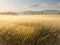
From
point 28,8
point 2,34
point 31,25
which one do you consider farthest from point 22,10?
point 2,34

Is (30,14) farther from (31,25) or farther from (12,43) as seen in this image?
(12,43)

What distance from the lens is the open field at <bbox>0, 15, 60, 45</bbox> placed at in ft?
5.82

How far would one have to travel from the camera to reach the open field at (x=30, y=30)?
5.82ft

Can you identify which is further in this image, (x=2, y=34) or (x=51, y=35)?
(x=2, y=34)

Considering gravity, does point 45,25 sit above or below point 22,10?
below

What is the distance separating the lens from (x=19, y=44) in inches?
72.7

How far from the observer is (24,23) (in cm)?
186

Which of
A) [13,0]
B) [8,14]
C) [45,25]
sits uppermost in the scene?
[13,0]

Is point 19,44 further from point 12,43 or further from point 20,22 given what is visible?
point 20,22

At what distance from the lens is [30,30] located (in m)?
1.84

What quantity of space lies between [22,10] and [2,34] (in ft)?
1.07

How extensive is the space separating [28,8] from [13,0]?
0.19 meters

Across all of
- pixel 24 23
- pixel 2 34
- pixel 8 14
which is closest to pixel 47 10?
pixel 24 23

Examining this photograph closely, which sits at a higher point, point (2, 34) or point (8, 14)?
point (8, 14)
